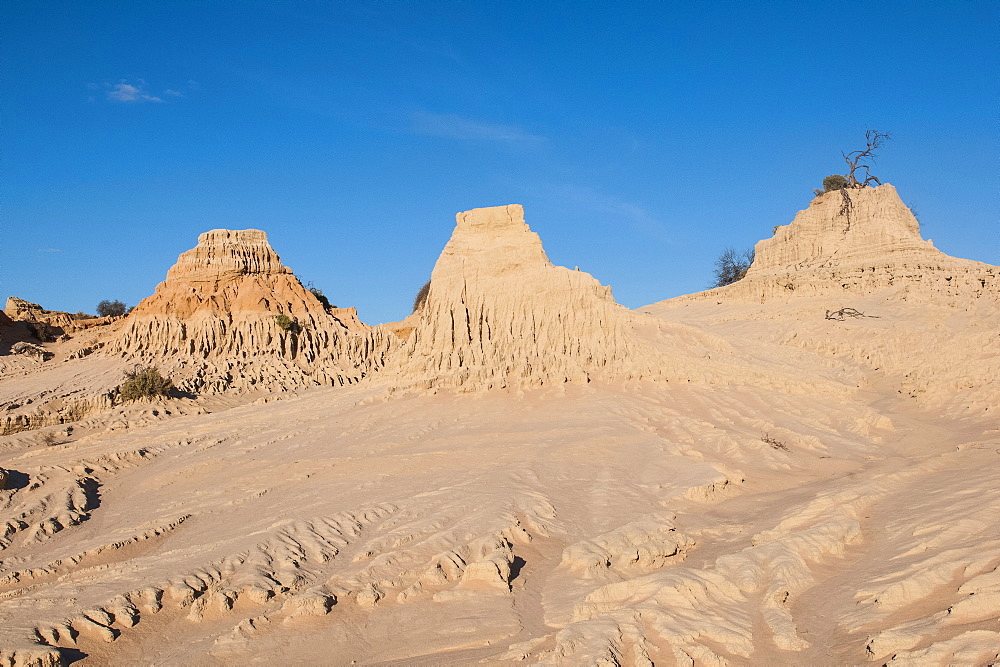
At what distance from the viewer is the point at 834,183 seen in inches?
1398

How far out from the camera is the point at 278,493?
10.1 meters

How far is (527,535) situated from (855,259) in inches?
1077

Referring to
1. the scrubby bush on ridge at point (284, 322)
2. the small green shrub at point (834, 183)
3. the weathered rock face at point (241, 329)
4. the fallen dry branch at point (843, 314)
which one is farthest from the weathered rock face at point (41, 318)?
the small green shrub at point (834, 183)

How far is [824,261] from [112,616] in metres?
31.3

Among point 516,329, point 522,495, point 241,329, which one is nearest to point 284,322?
point 241,329

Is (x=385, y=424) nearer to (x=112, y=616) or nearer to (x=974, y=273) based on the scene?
(x=112, y=616)

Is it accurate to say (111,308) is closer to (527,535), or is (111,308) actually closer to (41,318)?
(41,318)

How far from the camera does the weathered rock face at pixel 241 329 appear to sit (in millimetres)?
23828

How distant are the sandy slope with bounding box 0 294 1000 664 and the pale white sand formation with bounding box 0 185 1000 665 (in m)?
0.04

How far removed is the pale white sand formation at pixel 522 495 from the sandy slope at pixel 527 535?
0.12ft

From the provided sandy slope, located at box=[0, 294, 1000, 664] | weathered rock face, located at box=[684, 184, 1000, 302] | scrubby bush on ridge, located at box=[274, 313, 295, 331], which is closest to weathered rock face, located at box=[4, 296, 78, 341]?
scrubby bush on ridge, located at box=[274, 313, 295, 331]

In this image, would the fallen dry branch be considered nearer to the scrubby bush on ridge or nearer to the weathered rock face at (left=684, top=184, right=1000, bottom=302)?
the weathered rock face at (left=684, top=184, right=1000, bottom=302)

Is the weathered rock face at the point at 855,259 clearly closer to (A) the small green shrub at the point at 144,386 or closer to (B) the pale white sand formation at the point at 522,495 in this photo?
(B) the pale white sand formation at the point at 522,495

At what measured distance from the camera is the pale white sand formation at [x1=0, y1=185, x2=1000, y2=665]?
18.0 ft
